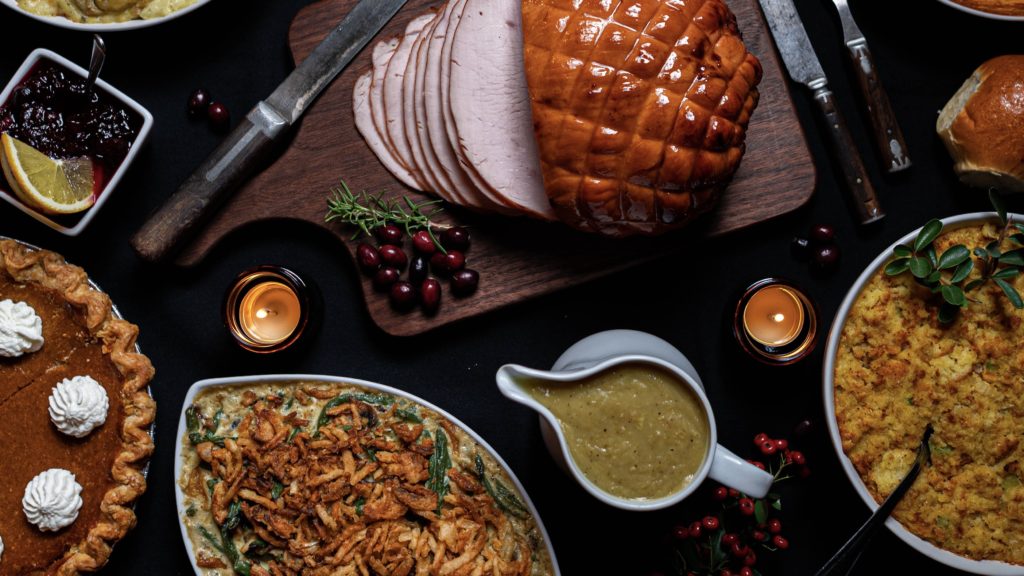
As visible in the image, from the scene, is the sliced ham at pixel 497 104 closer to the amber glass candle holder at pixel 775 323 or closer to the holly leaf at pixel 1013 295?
the amber glass candle holder at pixel 775 323

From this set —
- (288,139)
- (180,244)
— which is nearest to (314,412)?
(180,244)

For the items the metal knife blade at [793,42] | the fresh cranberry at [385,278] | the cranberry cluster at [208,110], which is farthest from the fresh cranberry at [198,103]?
the metal knife blade at [793,42]

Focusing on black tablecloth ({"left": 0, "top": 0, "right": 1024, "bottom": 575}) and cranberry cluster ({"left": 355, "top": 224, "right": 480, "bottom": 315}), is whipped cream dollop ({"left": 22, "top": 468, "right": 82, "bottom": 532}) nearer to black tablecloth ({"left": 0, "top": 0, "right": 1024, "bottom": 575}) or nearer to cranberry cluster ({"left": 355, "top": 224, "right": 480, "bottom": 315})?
Result: black tablecloth ({"left": 0, "top": 0, "right": 1024, "bottom": 575})

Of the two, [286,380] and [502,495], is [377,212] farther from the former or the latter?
[502,495]

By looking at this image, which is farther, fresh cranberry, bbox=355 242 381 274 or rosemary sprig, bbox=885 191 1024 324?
fresh cranberry, bbox=355 242 381 274

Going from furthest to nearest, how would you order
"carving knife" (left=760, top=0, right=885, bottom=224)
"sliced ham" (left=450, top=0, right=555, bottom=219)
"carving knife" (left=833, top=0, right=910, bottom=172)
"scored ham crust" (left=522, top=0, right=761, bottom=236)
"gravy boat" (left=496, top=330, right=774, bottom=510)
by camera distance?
"carving knife" (left=833, top=0, right=910, bottom=172) → "carving knife" (left=760, top=0, right=885, bottom=224) → "sliced ham" (left=450, top=0, right=555, bottom=219) → "scored ham crust" (left=522, top=0, right=761, bottom=236) → "gravy boat" (left=496, top=330, right=774, bottom=510)

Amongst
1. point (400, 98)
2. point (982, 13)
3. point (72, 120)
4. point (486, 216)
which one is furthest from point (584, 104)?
point (72, 120)

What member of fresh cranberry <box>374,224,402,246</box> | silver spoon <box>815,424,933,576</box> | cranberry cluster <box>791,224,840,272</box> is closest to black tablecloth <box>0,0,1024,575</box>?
cranberry cluster <box>791,224,840,272</box>
